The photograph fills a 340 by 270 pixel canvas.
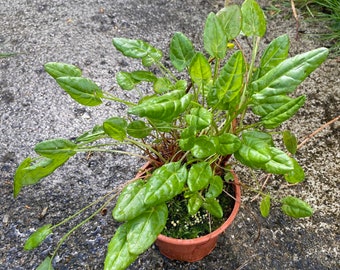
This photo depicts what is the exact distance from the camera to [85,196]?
146cm

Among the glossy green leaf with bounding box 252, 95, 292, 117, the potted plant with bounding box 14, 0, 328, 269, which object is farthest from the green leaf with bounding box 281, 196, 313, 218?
the glossy green leaf with bounding box 252, 95, 292, 117

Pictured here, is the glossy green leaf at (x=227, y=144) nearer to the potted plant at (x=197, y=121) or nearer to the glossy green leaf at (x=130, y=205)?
the potted plant at (x=197, y=121)

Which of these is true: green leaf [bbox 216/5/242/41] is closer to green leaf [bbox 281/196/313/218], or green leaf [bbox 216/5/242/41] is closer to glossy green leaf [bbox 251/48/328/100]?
glossy green leaf [bbox 251/48/328/100]

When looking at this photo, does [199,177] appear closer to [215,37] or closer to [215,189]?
[215,189]

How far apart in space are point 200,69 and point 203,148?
162 millimetres

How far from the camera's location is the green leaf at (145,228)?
2.96 feet

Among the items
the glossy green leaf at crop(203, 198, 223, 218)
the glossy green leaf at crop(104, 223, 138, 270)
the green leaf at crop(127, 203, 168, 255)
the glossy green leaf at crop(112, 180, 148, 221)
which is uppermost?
the glossy green leaf at crop(112, 180, 148, 221)

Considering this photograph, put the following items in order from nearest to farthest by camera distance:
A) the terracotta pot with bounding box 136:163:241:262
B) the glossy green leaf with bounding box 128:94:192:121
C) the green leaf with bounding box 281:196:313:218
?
the glossy green leaf with bounding box 128:94:192:121, the green leaf with bounding box 281:196:313:218, the terracotta pot with bounding box 136:163:241:262

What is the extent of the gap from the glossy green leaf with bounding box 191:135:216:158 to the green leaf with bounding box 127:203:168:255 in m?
0.15

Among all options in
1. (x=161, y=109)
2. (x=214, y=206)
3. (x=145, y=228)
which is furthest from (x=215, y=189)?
(x=161, y=109)

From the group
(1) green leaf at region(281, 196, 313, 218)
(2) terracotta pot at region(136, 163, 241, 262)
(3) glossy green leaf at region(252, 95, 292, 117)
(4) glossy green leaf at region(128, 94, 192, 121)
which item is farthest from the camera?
(2) terracotta pot at region(136, 163, 241, 262)

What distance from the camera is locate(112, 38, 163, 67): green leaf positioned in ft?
3.45

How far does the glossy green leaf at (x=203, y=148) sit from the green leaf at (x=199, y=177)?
5 cm

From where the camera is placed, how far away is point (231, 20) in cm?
106
